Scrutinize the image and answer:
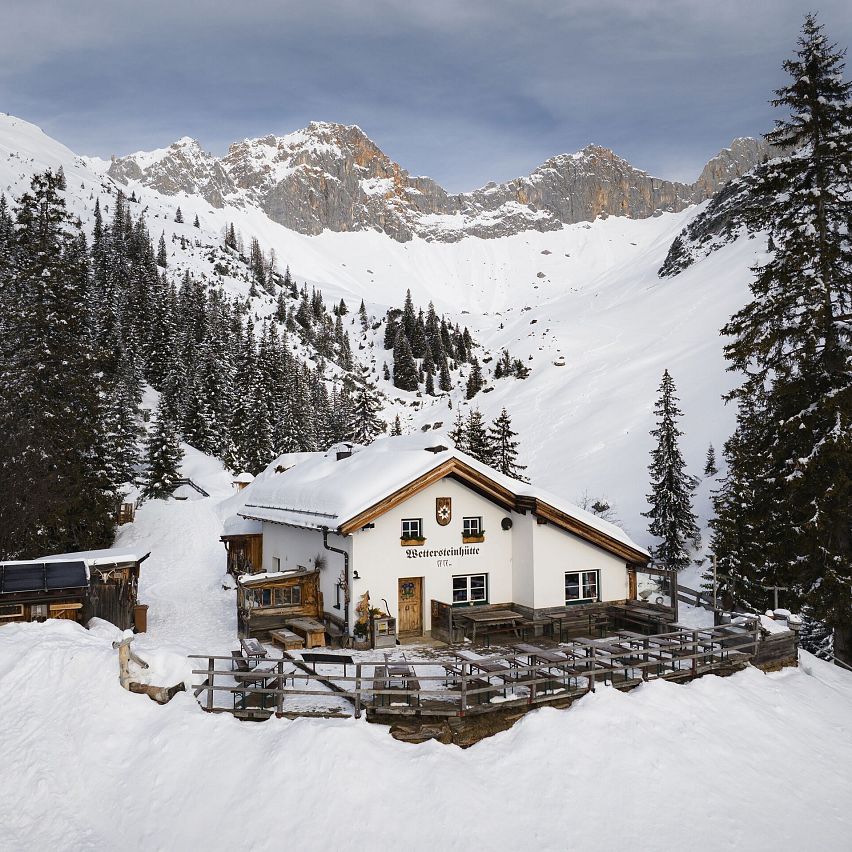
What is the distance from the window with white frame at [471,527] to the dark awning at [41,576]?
37.3 feet

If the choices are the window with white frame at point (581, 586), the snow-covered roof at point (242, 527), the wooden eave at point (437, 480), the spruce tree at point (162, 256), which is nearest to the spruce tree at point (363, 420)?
the snow-covered roof at point (242, 527)

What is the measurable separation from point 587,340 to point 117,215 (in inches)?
3855

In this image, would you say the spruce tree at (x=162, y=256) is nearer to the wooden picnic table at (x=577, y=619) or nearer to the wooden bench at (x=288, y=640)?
the wooden bench at (x=288, y=640)

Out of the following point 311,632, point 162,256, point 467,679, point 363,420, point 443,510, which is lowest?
point 311,632

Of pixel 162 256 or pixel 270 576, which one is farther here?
pixel 162 256

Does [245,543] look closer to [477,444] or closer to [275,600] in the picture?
[275,600]

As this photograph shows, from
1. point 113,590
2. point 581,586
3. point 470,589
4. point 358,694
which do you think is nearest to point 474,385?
point 581,586

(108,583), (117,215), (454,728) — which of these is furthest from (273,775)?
(117,215)

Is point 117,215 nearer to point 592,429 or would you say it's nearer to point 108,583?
point 592,429

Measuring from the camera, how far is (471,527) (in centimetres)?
2159

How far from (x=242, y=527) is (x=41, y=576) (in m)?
11.3

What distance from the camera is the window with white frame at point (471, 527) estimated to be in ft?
70.1

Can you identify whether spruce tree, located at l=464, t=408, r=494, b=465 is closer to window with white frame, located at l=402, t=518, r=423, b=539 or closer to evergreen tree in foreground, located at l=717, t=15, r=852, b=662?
window with white frame, located at l=402, t=518, r=423, b=539

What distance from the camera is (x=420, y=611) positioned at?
20.5m
